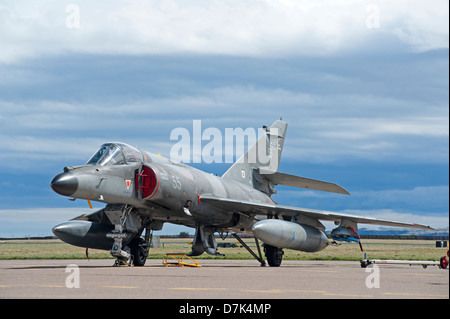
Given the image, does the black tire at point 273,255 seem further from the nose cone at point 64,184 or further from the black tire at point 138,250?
the nose cone at point 64,184

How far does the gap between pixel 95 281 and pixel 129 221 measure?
7.57 meters

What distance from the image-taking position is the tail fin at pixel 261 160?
91.6ft

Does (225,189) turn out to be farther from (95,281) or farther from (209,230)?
(95,281)

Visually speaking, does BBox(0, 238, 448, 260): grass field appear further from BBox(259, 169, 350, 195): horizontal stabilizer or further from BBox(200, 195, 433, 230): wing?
BBox(259, 169, 350, 195): horizontal stabilizer

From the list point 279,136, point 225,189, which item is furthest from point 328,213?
point 279,136

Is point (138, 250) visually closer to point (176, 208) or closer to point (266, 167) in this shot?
point (176, 208)

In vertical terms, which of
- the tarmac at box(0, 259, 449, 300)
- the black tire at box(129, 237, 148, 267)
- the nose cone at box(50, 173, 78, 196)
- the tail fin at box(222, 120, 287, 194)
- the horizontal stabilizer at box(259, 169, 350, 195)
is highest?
the tail fin at box(222, 120, 287, 194)

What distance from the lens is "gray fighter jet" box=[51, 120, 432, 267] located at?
1923cm

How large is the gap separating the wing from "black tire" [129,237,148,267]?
2.60 m

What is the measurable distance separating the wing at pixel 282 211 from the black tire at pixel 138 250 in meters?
2.60

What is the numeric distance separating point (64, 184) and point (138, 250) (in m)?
5.04

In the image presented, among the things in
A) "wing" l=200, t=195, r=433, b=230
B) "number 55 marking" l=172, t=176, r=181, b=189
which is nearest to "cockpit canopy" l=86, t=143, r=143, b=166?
"number 55 marking" l=172, t=176, r=181, b=189

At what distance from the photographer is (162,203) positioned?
20812 mm

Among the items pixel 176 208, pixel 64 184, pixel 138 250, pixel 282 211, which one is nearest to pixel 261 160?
pixel 282 211
